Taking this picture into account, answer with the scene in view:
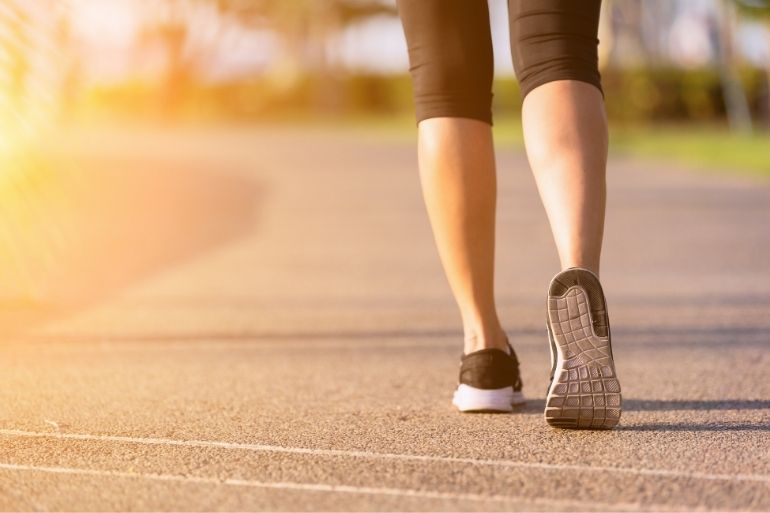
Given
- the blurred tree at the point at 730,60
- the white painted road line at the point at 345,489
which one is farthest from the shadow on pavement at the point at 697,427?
the blurred tree at the point at 730,60

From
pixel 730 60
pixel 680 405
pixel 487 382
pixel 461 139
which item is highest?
pixel 730 60

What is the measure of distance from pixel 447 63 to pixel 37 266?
12.8 feet

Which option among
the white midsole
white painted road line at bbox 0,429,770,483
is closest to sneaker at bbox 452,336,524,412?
the white midsole

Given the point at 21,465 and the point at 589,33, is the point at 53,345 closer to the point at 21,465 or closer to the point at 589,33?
the point at 21,465

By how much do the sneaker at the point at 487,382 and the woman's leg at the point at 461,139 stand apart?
1.5 inches

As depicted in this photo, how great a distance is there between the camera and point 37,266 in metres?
6.16

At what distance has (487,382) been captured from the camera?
2699mm

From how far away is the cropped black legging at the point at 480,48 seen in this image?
2.57 m

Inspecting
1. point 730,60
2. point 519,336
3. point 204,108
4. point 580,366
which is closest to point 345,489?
point 580,366

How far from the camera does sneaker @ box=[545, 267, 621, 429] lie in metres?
2.37

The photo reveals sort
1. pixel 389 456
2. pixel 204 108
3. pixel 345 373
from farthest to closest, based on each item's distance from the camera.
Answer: pixel 204 108, pixel 345 373, pixel 389 456

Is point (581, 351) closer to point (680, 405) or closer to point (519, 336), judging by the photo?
point (680, 405)

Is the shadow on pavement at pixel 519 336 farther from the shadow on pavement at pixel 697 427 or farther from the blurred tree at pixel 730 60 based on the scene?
the blurred tree at pixel 730 60

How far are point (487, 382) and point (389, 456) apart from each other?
1.60ft
